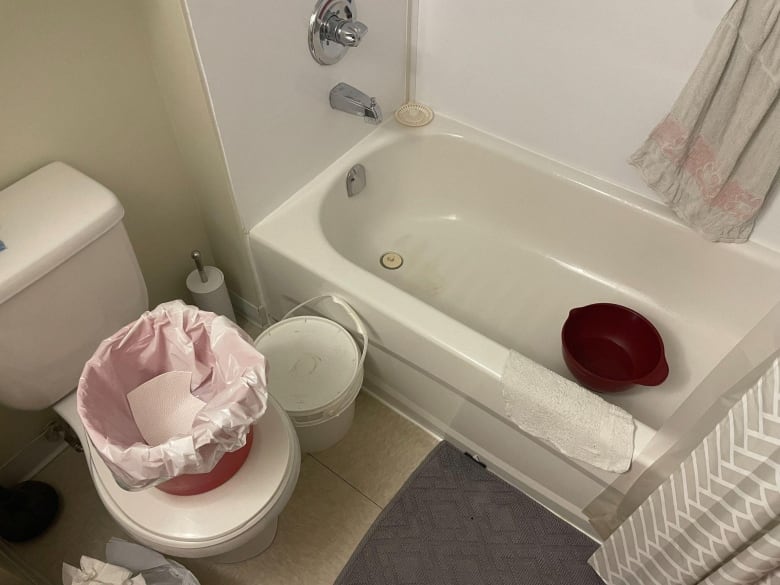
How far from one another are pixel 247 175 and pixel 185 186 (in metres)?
0.19

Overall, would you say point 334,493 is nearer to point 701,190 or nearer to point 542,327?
point 542,327

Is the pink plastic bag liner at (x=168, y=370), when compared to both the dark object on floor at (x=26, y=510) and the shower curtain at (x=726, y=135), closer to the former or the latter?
the dark object on floor at (x=26, y=510)

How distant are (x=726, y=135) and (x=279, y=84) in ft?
3.05

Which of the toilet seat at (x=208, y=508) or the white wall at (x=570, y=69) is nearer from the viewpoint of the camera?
the toilet seat at (x=208, y=508)

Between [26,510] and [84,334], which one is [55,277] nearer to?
[84,334]

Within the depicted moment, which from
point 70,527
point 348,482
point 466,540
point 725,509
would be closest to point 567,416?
point 725,509

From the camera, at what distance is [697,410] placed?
101 cm

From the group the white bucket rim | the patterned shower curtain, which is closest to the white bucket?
the white bucket rim

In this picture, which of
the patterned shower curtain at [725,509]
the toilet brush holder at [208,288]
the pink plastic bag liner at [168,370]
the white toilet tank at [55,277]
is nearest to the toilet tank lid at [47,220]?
the white toilet tank at [55,277]

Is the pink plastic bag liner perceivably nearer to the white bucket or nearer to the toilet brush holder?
the white bucket

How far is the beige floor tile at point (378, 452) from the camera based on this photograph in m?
1.44

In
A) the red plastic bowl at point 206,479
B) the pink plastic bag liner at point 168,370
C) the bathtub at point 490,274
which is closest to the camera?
the pink plastic bag liner at point 168,370

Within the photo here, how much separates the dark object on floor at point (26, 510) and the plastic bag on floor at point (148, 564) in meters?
0.23

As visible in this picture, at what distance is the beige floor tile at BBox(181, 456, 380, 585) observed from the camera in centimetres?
131
